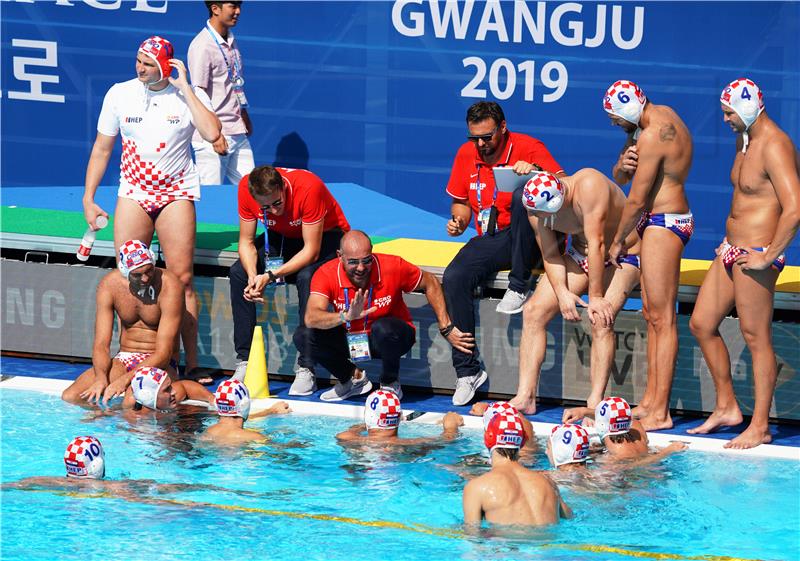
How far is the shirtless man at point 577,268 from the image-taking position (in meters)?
8.12

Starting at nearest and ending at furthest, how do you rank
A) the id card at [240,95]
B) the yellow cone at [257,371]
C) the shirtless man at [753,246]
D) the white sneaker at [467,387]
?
the shirtless man at [753,246]
the white sneaker at [467,387]
the yellow cone at [257,371]
the id card at [240,95]

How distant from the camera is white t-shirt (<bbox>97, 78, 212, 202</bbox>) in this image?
364 inches

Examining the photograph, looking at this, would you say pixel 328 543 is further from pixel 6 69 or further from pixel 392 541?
pixel 6 69

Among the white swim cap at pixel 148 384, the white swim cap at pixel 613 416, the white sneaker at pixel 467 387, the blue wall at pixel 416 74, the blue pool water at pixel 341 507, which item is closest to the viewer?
the blue pool water at pixel 341 507

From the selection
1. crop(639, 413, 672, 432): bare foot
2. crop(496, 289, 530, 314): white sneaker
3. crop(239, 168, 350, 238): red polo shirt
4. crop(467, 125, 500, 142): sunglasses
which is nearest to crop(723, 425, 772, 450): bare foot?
crop(639, 413, 672, 432): bare foot

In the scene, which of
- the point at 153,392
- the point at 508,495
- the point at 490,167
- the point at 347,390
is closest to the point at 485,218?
the point at 490,167

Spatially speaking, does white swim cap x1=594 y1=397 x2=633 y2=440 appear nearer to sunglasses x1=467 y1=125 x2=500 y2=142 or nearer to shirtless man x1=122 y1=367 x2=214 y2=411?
sunglasses x1=467 y1=125 x2=500 y2=142

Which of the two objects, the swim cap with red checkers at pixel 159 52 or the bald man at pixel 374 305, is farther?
the swim cap with red checkers at pixel 159 52

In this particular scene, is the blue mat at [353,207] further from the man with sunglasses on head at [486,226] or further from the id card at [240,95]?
the man with sunglasses on head at [486,226]

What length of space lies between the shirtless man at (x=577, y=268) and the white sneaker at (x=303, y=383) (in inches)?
58.2

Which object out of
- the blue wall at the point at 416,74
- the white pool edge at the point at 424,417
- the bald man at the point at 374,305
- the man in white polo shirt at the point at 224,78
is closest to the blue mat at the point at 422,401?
the white pool edge at the point at 424,417

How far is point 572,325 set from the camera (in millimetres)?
9070

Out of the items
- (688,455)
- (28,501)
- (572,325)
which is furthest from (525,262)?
(28,501)

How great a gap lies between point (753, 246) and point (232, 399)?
3.14 meters
